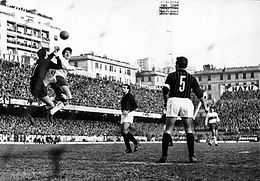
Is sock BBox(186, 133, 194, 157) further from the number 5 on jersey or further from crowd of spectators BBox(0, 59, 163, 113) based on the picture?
crowd of spectators BBox(0, 59, 163, 113)

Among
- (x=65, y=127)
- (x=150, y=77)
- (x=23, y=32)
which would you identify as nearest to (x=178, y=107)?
(x=65, y=127)

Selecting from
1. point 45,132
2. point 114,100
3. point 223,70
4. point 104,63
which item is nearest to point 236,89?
point 223,70

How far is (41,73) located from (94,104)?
139 ft

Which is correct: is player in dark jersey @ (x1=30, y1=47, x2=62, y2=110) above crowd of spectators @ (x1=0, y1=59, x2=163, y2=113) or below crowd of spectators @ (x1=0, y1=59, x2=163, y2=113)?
below

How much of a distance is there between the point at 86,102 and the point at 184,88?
140 feet

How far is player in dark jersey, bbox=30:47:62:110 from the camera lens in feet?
37.4

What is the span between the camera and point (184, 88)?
32.7ft

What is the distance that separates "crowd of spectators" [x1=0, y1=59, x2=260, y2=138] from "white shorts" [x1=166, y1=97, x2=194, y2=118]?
15.7m

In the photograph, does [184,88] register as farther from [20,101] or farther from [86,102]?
[86,102]

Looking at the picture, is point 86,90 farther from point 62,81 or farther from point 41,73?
point 41,73

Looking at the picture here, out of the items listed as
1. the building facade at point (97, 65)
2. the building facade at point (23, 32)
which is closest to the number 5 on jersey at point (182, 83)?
the building facade at point (23, 32)

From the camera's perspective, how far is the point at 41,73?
11398mm

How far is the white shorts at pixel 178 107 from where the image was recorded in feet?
32.4

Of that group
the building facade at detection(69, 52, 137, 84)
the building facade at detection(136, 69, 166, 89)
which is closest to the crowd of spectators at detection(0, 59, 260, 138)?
the building facade at detection(69, 52, 137, 84)
